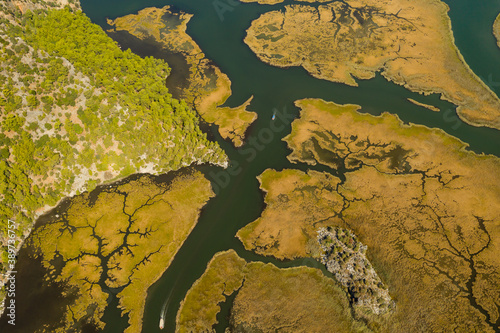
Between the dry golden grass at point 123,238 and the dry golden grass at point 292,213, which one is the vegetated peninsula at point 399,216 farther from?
the dry golden grass at point 123,238

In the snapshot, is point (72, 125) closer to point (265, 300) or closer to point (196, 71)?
point (196, 71)

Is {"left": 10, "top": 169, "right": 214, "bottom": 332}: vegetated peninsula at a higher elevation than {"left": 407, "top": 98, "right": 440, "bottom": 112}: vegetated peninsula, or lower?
higher

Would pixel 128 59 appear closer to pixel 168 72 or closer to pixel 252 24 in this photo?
pixel 168 72

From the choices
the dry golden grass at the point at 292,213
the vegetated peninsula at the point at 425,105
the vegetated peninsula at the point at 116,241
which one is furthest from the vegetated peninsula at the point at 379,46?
the vegetated peninsula at the point at 116,241

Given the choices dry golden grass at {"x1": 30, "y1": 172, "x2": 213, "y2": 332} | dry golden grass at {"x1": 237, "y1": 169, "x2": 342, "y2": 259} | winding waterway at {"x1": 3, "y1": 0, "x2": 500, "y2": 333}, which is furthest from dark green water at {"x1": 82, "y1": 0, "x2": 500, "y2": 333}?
dry golden grass at {"x1": 30, "y1": 172, "x2": 213, "y2": 332}

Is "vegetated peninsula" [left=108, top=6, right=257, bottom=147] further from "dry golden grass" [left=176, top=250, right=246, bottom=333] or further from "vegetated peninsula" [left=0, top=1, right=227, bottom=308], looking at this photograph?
"dry golden grass" [left=176, top=250, right=246, bottom=333]

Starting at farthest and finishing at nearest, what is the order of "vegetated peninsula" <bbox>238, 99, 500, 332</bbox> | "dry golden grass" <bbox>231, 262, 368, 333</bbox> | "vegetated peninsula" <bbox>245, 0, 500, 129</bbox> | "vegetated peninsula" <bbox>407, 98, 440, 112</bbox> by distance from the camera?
1. "vegetated peninsula" <bbox>245, 0, 500, 129</bbox>
2. "vegetated peninsula" <bbox>407, 98, 440, 112</bbox>
3. "vegetated peninsula" <bbox>238, 99, 500, 332</bbox>
4. "dry golden grass" <bbox>231, 262, 368, 333</bbox>

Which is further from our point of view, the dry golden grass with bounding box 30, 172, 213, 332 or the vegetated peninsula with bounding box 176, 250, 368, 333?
the dry golden grass with bounding box 30, 172, 213, 332
